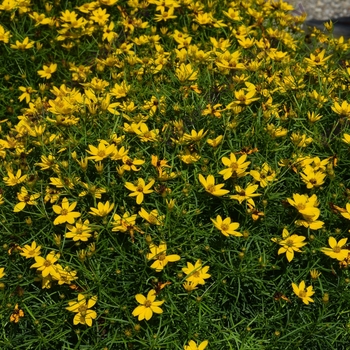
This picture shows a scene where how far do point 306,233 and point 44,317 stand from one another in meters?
1.09

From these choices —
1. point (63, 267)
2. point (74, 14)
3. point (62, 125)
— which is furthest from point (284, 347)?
point (74, 14)

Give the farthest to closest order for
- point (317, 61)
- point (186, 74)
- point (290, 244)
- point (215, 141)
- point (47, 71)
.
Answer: point (47, 71) → point (317, 61) → point (186, 74) → point (215, 141) → point (290, 244)

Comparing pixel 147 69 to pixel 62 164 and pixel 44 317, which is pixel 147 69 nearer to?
pixel 62 164

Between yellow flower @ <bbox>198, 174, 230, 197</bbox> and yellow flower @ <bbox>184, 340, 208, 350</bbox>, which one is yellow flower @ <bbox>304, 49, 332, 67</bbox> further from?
yellow flower @ <bbox>184, 340, 208, 350</bbox>

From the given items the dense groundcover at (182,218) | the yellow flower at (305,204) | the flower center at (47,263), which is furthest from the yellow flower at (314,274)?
the flower center at (47,263)

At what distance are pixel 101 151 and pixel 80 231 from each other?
37cm

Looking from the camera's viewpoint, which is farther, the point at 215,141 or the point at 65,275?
the point at 215,141

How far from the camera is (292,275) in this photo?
2314 millimetres

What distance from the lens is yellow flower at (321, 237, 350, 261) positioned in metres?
2.21

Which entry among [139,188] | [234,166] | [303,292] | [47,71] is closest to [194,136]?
[234,166]

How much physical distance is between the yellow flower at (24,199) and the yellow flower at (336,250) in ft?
3.89

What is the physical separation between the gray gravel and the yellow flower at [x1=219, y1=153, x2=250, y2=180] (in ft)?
17.0

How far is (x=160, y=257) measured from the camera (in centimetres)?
219

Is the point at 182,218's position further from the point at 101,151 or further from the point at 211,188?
the point at 101,151
